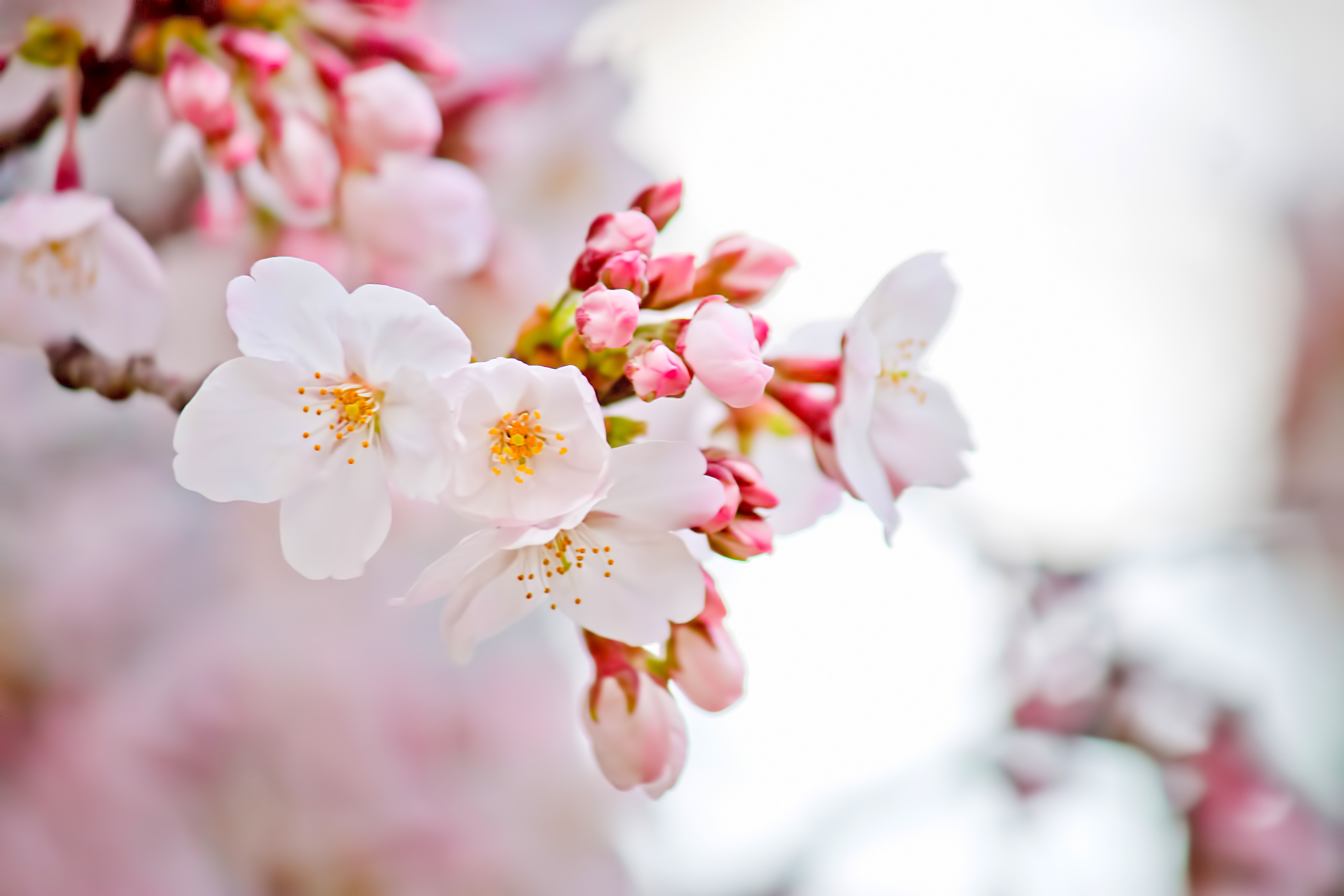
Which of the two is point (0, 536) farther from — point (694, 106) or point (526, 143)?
point (694, 106)

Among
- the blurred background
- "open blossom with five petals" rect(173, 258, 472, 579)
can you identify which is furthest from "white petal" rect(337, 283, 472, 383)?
the blurred background

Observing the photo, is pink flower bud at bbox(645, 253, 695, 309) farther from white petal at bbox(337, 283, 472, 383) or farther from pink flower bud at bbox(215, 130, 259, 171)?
pink flower bud at bbox(215, 130, 259, 171)

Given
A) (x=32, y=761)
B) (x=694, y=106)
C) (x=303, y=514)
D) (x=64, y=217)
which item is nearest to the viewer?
(x=303, y=514)

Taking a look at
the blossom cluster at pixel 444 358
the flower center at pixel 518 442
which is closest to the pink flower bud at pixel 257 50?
the blossom cluster at pixel 444 358

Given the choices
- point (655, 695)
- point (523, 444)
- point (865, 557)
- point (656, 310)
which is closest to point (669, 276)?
point (656, 310)

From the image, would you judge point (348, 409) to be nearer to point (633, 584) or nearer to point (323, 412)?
point (323, 412)

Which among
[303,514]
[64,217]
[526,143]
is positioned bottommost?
[303,514]

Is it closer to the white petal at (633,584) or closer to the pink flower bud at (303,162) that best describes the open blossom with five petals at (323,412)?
the white petal at (633,584)

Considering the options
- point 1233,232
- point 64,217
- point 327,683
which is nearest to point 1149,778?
point 1233,232
